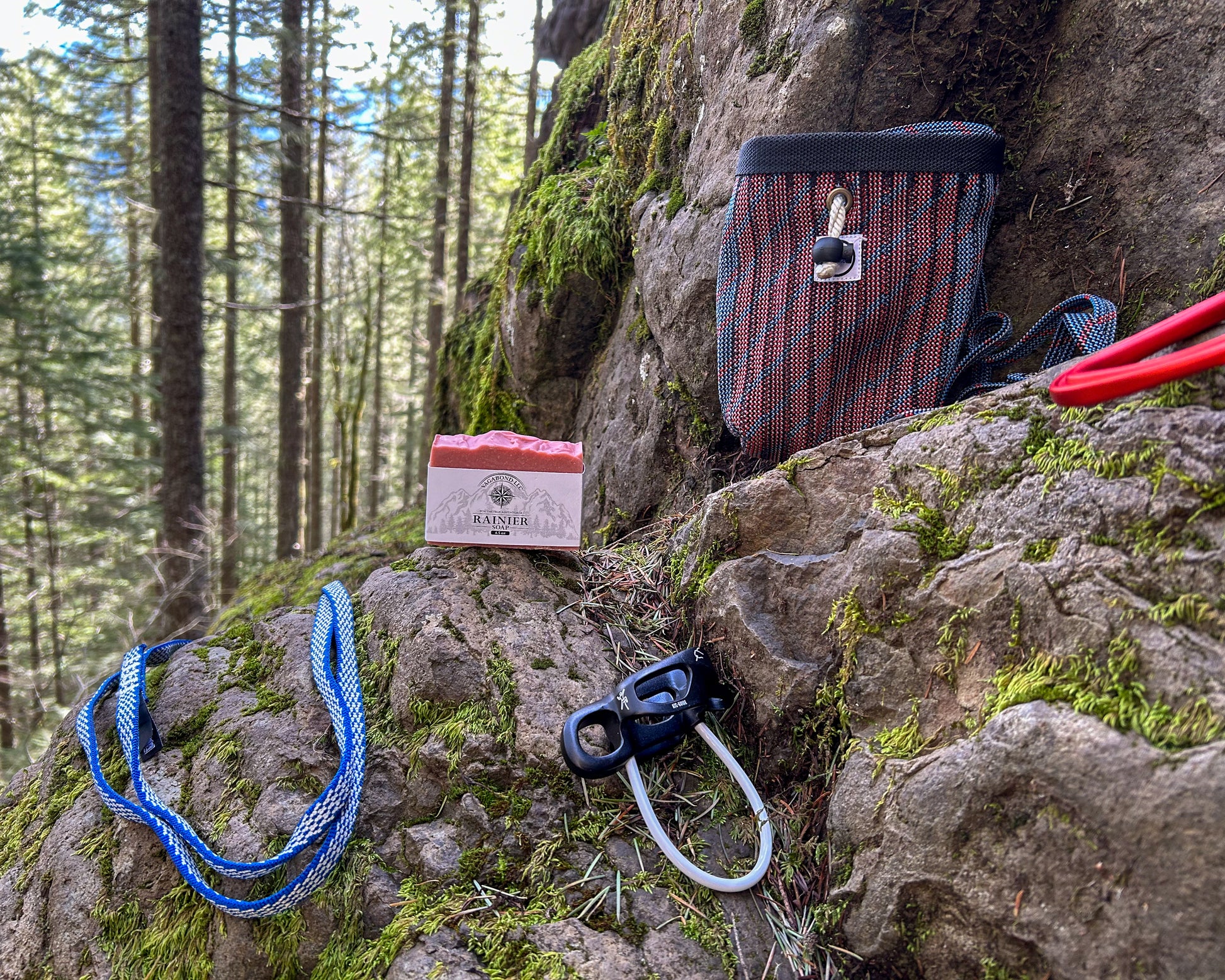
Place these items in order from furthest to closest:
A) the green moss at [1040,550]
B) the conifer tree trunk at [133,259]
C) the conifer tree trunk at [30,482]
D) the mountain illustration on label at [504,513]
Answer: the conifer tree trunk at [133,259]
the conifer tree trunk at [30,482]
the mountain illustration on label at [504,513]
the green moss at [1040,550]

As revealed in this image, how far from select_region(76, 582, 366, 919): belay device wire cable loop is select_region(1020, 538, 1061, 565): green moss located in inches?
60.0

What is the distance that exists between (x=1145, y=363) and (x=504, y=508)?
1502 millimetres

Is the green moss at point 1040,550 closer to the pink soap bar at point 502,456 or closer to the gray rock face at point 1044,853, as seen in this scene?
the gray rock face at point 1044,853

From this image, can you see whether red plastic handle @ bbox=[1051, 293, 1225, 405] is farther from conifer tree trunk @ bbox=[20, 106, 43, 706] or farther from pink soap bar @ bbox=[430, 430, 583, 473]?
conifer tree trunk @ bbox=[20, 106, 43, 706]

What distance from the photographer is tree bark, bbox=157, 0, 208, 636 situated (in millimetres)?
6250

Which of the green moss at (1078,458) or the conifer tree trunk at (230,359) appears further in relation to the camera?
the conifer tree trunk at (230,359)

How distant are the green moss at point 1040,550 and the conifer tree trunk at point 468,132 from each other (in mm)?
11175

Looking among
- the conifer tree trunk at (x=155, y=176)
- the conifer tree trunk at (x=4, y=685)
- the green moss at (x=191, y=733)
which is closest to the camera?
the green moss at (x=191, y=733)

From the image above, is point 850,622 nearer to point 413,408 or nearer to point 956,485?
point 956,485

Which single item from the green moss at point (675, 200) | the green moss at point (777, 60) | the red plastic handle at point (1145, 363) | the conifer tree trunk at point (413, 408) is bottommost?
the conifer tree trunk at point (413, 408)

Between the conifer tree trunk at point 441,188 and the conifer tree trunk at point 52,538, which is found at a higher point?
the conifer tree trunk at point 441,188

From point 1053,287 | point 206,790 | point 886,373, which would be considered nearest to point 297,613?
point 206,790

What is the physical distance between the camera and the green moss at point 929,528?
1.47 meters

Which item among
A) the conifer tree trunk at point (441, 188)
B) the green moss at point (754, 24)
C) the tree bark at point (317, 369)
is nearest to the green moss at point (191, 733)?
the green moss at point (754, 24)
